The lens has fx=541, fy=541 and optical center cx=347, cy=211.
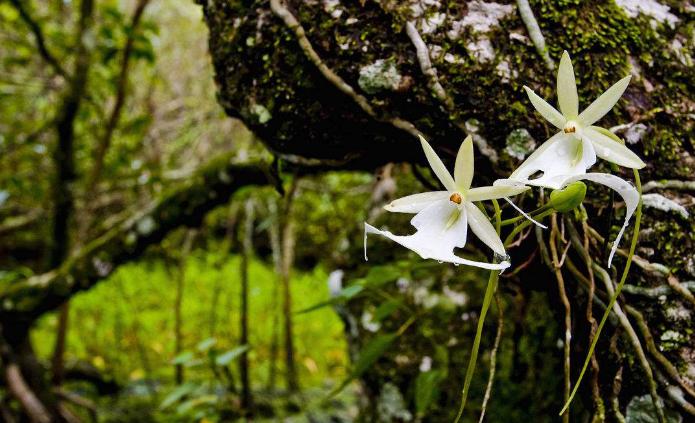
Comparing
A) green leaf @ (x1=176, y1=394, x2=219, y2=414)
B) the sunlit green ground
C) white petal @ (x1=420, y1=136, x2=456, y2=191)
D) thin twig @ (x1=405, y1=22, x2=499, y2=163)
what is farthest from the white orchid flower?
the sunlit green ground

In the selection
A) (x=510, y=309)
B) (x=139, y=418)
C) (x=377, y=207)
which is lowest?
(x=139, y=418)

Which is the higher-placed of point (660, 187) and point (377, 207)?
point (660, 187)

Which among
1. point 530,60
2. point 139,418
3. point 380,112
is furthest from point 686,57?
point 139,418

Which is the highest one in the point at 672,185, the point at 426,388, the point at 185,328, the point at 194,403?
the point at 672,185

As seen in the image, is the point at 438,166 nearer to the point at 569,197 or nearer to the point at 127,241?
the point at 569,197

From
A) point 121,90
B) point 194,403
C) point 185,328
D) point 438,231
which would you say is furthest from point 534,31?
point 185,328

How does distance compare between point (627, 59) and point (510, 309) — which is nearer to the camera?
point (627, 59)

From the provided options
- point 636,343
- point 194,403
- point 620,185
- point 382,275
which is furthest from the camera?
point 194,403

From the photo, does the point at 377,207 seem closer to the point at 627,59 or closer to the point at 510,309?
the point at 510,309

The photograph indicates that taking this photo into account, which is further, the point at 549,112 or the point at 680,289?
the point at 680,289
